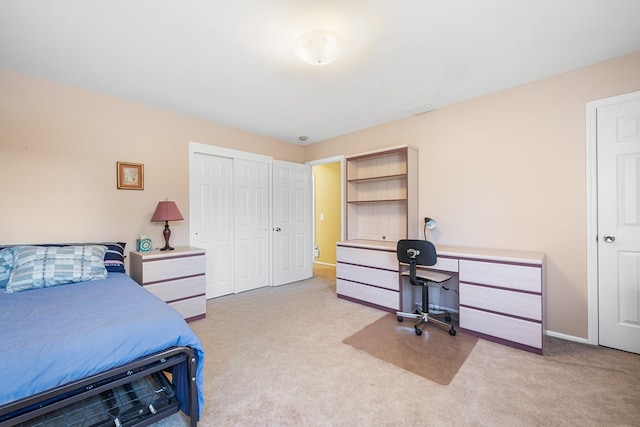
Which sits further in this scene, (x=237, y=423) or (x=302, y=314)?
(x=302, y=314)

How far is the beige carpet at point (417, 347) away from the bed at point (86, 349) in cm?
146

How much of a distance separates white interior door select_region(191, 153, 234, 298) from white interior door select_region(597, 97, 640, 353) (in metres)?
4.14

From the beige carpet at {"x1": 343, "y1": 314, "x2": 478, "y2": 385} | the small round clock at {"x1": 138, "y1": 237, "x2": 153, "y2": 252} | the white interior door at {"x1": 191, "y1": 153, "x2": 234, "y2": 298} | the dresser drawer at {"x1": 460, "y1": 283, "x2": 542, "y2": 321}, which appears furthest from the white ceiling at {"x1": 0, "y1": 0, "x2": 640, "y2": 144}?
the beige carpet at {"x1": 343, "y1": 314, "x2": 478, "y2": 385}

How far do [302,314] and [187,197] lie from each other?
6.97 ft

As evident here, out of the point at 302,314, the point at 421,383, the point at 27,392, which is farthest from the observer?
the point at 302,314

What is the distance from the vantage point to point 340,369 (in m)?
2.04

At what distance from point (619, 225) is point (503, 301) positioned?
1.15 metres

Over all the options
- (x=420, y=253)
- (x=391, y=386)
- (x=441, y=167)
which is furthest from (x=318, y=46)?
(x=391, y=386)

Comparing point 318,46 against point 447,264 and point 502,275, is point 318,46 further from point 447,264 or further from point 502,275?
point 502,275

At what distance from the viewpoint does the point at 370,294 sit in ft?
11.1

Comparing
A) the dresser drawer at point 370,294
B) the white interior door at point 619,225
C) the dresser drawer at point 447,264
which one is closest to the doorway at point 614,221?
the white interior door at point 619,225

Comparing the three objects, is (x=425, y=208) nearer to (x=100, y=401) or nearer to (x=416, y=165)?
(x=416, y=165)

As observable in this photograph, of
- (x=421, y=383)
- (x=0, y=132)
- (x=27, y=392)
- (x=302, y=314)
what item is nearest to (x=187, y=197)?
(x=0, y=132)

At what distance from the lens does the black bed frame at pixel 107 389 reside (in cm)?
108
